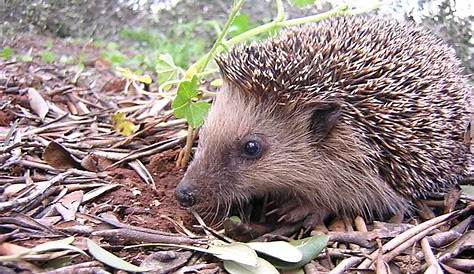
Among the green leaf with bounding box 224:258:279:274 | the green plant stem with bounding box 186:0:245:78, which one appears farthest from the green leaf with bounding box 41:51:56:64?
the green leaf with bounding box 224:258:279:274

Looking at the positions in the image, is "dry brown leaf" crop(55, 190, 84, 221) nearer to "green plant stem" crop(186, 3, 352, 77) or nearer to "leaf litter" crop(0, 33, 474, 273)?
"leaf litter" crop(0, 33, 474, 273)

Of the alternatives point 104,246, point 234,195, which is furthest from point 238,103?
point 104,246

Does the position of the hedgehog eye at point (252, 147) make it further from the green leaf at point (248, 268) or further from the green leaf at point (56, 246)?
the green leaf at point (56, 246)

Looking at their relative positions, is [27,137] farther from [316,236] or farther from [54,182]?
[316,236]

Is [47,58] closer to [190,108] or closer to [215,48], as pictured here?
[215,48]

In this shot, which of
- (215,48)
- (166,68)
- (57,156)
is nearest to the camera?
(57,156)

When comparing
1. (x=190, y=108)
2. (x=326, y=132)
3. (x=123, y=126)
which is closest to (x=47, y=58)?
(x=123, y=126)

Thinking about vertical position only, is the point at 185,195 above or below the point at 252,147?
below
